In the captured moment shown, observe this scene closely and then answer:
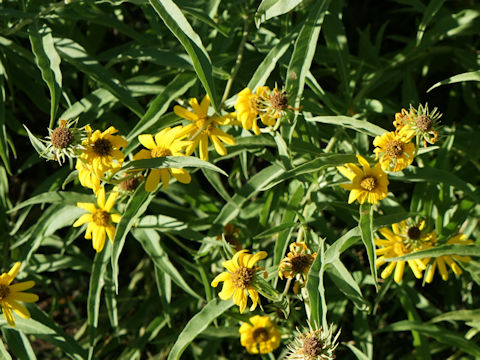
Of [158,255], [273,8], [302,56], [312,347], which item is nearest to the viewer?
[312,347]

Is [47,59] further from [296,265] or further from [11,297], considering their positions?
[296,265]

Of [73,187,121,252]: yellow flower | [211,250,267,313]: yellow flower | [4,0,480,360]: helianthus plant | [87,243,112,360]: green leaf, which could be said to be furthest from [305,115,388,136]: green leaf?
[87,243,112,360]: green leaf

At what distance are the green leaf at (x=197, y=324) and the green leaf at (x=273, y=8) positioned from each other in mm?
709

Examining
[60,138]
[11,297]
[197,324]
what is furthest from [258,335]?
[60,138]

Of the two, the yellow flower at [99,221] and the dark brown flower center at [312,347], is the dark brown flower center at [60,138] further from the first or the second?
the dark brown flower center at [312,347]

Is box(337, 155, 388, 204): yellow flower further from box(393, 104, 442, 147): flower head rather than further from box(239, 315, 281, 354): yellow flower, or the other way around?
box(239, 315, 281, 354): yellow flower

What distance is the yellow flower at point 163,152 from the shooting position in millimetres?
1337

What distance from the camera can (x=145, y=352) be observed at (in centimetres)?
222

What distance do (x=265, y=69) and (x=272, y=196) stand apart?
434 millimetres

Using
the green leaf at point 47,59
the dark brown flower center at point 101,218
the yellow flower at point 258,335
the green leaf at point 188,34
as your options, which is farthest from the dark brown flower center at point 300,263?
the green leaf at point 47,59

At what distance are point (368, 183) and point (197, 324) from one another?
0.55 metres

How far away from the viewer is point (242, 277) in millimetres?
1310

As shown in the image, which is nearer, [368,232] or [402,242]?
[368,232]

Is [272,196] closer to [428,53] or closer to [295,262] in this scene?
[295,262]
